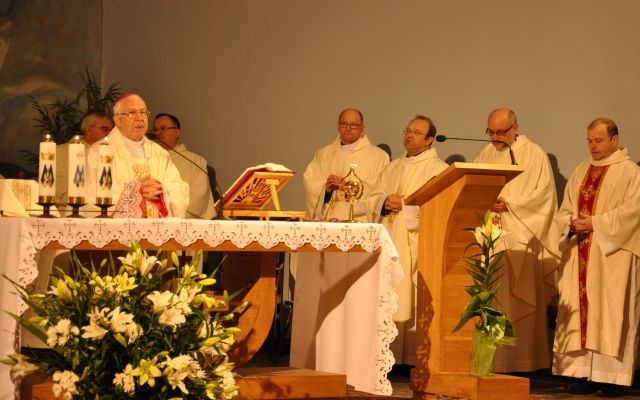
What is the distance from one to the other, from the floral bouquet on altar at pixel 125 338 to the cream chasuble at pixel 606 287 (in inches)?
157

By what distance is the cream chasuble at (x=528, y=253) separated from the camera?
7457 mm

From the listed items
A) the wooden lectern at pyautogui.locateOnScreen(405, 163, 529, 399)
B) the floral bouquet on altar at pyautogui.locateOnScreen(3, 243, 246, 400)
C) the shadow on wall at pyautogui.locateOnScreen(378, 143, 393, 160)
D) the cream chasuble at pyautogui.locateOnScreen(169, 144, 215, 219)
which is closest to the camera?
the floral bouquet on altar at pyautogui.locateOnScreen(3, 243, 246, 400)

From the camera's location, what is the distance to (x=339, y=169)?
28.5 feet

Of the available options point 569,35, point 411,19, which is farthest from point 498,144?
point 411,19

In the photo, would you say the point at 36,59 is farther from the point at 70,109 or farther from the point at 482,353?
the point at 482,353

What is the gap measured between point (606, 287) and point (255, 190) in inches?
113

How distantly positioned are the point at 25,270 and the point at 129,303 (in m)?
1.16

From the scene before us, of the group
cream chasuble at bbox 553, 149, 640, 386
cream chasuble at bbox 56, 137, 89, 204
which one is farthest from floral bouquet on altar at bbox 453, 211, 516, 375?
cream chasuble at bbox 56, 137, 89, 204

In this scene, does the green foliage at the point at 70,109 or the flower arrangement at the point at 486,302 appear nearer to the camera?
the flower arrangement at the point at 486,302

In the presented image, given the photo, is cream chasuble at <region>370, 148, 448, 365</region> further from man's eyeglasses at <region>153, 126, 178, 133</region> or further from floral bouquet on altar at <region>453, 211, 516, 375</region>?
floral bouquet on altar at <region>453, 211, 516, 375</region>

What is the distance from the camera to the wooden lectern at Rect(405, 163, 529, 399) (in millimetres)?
5309

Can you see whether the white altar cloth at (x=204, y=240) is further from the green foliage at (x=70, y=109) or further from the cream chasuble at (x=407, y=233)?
the green foliage at (x=70, y=109)

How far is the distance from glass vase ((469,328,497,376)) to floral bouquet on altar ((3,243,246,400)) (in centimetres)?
200

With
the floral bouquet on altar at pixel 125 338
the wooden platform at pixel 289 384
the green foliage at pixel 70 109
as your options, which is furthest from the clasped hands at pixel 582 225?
the green foliage at pixel 70 109
